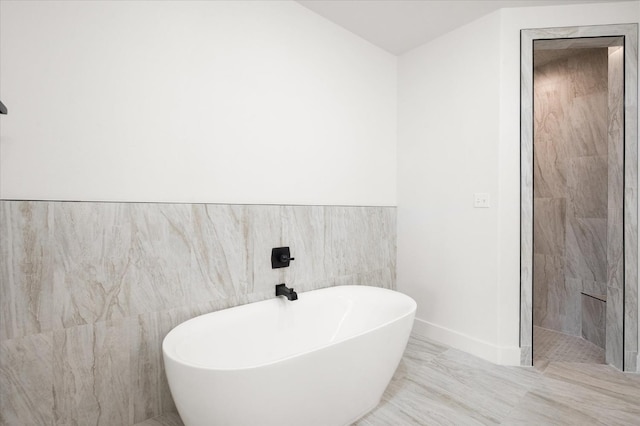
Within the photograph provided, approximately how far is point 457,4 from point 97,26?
7.02ft

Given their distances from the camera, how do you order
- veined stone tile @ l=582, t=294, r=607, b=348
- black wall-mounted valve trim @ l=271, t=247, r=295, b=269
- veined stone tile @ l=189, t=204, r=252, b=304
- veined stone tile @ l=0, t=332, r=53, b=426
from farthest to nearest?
veined stone tile @ l=582, t=294, r=607, b=348 → black wall-mounted valve trim @ l=271, t=247, r=295, b=269 → veined stone tile @ l=189, t=204, r=252, b=304 → veined stone tile @ l=0, t=332, r=53, b=426

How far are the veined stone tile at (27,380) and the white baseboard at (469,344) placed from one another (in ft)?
7.92

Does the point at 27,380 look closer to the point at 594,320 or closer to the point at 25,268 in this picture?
the point at 25,268

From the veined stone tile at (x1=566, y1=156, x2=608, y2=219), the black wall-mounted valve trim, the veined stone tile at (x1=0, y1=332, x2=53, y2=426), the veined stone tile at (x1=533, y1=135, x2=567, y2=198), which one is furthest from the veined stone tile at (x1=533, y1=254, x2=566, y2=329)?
the veined stone tile at (x1=0, y1=332, x2=53, y2=426)

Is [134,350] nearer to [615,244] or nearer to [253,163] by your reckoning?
[253,163]

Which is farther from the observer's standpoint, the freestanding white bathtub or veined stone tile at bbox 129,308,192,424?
veined stone tile at bbox 129,308,192,424

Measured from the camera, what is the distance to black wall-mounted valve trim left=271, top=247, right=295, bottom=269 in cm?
193

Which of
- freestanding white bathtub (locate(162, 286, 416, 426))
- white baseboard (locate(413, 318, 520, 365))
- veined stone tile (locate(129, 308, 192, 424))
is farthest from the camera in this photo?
white baseboard (locate(413, 318, 520, 365))

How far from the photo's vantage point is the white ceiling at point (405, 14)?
2.03 metres

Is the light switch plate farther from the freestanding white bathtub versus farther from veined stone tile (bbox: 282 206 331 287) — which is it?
veined stone tile (bbox: 282 206 331 287)

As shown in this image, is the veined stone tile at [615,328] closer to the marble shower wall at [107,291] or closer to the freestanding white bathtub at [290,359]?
the freestanding white bathtub at [290,359]

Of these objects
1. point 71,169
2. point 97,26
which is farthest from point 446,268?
point 97,26

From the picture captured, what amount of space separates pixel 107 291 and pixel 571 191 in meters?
3.52

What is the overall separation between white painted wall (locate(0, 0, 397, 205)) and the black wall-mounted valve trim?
316mm
